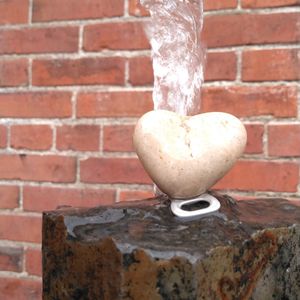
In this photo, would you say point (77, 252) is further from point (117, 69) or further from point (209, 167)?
point (117, 69)

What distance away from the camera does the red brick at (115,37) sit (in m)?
1.36

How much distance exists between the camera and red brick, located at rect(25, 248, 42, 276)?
144cm

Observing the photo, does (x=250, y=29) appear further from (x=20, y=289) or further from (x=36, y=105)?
(x=20, y=289)

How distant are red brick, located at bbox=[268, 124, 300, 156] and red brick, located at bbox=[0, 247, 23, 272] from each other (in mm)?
735

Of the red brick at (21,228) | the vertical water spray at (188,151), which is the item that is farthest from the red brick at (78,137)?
the vertical water spray at (188,151)

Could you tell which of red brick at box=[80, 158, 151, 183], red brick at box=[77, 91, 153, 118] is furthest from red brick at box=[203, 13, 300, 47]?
red brick at box=[80, 158, 151, 183]

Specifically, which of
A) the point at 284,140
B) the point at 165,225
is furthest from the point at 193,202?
the point at 284,140

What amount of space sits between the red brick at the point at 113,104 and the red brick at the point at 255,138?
10.1 inches

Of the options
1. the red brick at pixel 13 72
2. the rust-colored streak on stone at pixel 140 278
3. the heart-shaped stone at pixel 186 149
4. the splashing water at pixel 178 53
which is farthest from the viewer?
the red brick at pixel 13 72

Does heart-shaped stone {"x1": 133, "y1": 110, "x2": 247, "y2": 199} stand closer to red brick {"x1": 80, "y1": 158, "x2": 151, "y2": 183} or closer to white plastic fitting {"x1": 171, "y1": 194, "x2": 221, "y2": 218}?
white plastic fitting {"x1": 171, "y1": 194, "x2": 221, "y2": 218}

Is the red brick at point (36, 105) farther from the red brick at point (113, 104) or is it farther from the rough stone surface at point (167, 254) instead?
the rough stone surface at point (167, 254)

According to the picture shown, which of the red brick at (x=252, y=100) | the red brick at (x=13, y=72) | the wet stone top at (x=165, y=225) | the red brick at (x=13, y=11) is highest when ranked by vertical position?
the red brick at (x=13, y=11)

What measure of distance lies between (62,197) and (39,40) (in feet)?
1.41

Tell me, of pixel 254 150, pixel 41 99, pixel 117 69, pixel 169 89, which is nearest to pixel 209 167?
pixel 169 89
